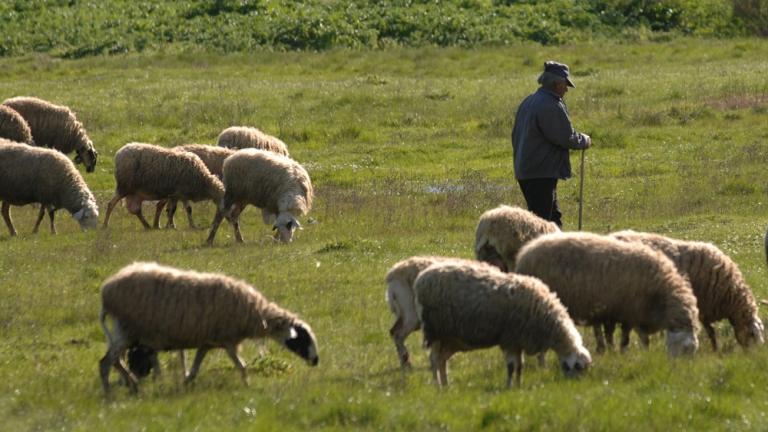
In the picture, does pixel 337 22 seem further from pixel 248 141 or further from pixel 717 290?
pixel 717 290

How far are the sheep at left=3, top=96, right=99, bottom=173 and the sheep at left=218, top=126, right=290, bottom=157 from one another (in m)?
3.92

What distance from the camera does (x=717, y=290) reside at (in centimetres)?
1273

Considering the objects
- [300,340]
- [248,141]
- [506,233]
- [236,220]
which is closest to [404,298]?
[300,340]

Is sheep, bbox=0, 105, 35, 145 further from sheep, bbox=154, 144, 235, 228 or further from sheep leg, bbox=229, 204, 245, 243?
sheep leg, bbox=229, 204, 245, 243

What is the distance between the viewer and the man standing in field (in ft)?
50.3

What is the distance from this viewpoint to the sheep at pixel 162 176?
2144 centimetres

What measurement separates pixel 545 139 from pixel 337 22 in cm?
3359

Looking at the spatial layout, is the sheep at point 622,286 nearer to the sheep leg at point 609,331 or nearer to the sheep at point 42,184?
the sheep leg at point 609,331

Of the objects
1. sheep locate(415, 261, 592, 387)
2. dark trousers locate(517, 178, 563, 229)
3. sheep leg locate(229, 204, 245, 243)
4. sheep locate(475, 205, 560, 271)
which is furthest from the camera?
sheep leg locate(229, 204, 245, 243)

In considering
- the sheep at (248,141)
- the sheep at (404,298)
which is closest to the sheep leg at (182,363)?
the sheep at (404,298)

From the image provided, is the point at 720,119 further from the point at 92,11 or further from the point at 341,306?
the point at 92,11

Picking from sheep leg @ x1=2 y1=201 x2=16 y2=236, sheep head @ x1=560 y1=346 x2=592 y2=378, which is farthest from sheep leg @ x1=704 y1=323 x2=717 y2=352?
sheep leg @ x1=2 y1=201 x2=16 y2=236

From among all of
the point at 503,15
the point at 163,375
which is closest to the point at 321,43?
the point at 503,15

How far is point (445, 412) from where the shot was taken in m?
10.1
